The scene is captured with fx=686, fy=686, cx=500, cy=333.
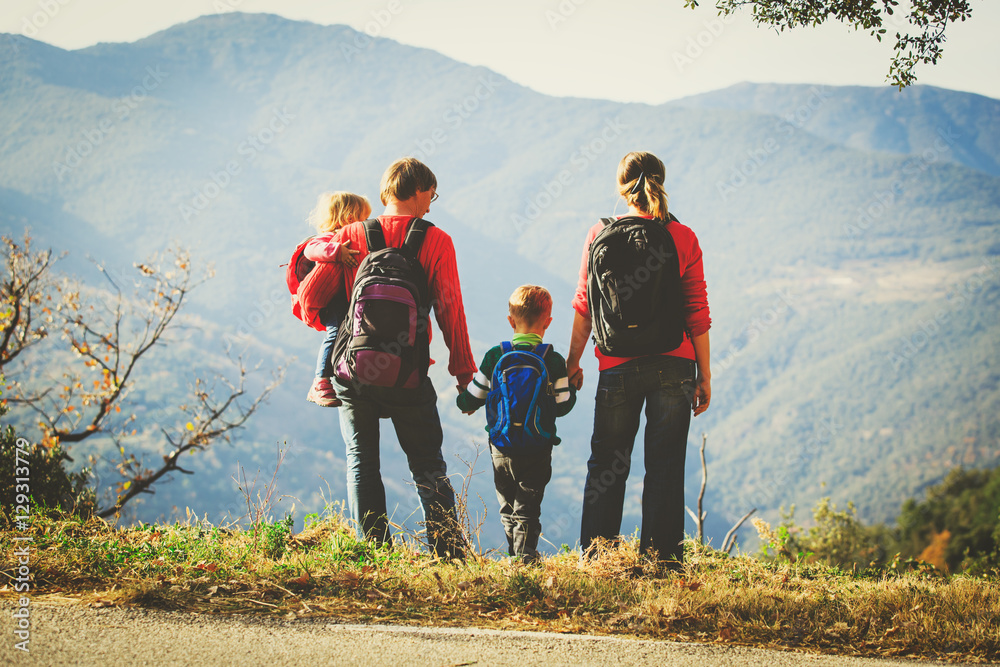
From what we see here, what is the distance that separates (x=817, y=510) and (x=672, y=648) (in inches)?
1430

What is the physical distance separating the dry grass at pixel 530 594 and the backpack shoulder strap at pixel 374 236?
1.43 meters

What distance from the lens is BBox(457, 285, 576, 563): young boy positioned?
10.8ft

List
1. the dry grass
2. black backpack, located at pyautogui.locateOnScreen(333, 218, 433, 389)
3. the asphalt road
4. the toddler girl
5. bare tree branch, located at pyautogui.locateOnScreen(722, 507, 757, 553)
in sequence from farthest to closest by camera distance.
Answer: bare tree branch, located at pyautogui.locateOnScreen(722, 507, 757, 553), the toddler girl, black backpack, located at pyautogui.locateOnScreen(333, 218, 433, 389), the dry grass, the asphalt road

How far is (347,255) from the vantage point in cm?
333

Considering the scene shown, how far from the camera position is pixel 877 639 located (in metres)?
2.71

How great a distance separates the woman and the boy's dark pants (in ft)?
0.76

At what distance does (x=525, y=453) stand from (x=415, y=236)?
1.15 m

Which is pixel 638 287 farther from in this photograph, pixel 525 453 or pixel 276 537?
pixel 276 537

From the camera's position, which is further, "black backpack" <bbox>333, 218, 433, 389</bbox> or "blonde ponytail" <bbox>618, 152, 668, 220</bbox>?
"blonde ponytail" <bbox>618, 152, 668, 220</bbox>

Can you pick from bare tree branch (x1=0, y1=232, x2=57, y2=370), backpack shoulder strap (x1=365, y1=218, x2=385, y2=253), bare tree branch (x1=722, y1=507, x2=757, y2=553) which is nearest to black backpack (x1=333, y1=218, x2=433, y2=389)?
backpack shoulder strap (x1=365, y1=218, x2=385, y2=253)

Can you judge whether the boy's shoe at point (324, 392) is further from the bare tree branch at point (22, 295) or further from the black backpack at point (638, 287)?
the bare tree branch at point (22, 295)

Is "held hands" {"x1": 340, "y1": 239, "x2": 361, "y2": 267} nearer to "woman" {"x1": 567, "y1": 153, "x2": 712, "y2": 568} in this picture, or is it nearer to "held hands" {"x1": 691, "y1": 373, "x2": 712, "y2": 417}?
"woman" {"x1": 567, "y1": 153, "x2": 712, "y2": 568}

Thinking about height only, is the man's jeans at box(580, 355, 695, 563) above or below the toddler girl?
below

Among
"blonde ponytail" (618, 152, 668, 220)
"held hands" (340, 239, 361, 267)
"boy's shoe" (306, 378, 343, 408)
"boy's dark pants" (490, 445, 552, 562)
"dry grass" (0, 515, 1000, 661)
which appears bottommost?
"dry grass" (0, 515, 1000, 661)
